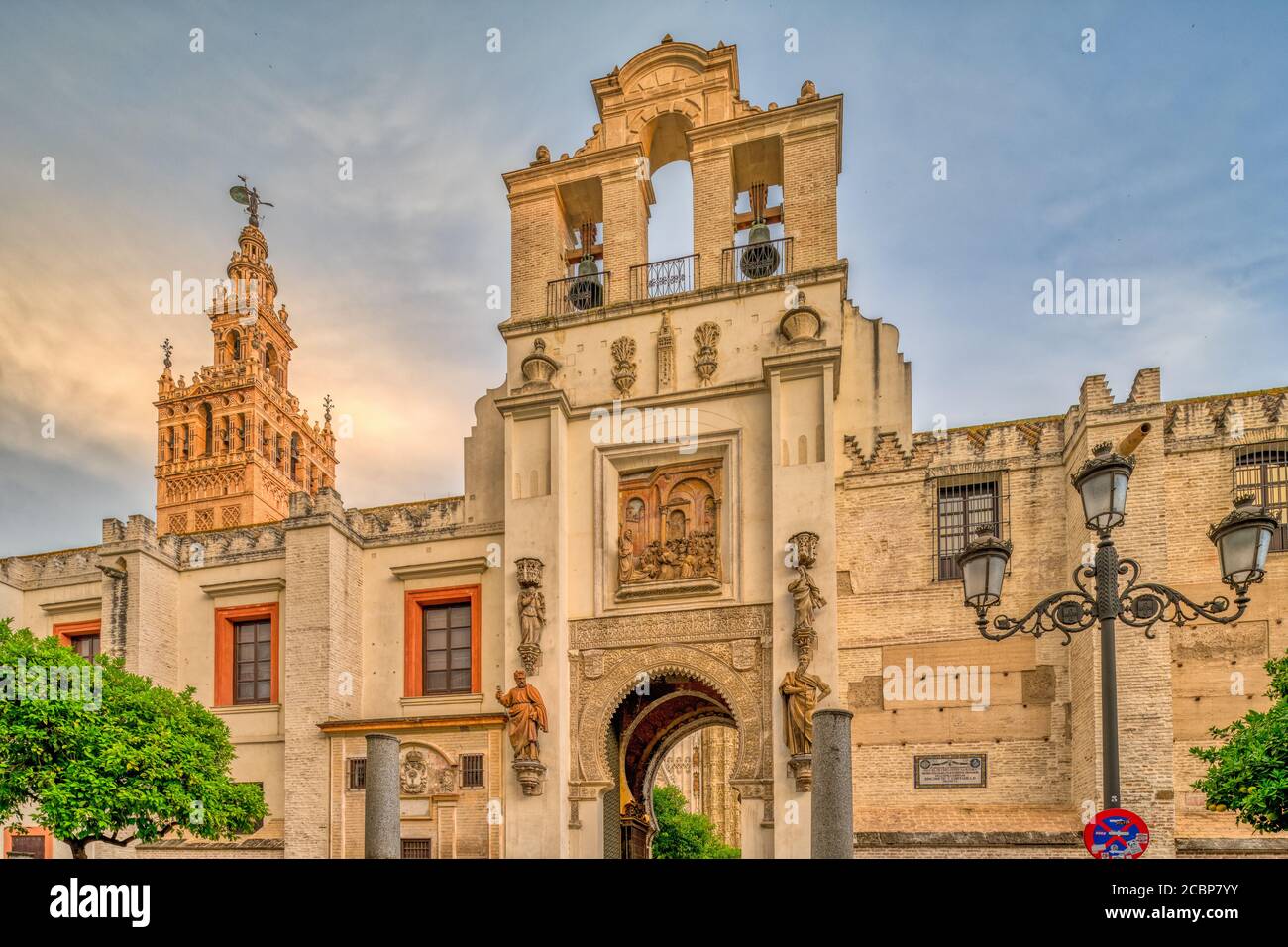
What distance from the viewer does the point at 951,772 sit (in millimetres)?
19328

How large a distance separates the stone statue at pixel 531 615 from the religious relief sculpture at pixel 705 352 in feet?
17.9

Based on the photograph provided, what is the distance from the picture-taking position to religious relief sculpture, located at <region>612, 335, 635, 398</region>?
71.7ft

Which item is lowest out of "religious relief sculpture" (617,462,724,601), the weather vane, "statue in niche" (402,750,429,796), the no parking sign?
"statue in niche" (402,750,429,796)

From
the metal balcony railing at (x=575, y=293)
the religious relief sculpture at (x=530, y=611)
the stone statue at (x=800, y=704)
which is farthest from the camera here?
the metal balcony railing at (x=575, y=293)

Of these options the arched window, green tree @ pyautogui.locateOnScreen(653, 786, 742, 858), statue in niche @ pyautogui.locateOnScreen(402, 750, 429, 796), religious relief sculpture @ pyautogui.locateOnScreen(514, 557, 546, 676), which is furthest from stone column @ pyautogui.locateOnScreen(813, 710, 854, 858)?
the arched window

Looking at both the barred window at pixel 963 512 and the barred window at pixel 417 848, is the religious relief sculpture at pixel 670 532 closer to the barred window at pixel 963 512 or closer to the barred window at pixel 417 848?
the barred window at pixel 963 512

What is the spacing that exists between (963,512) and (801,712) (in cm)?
541

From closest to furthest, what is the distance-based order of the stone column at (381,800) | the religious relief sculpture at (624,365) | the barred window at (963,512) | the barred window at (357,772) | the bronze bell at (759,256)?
the stone column at (381,800) → the barred window at (963,512) → the barred window at (357,772) → the religious relief sculpture at (624,365) → the bronze bell at (759,256)

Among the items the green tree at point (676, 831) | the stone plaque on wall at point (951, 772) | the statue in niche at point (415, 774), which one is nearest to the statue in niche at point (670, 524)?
the stone plaque on wall at point (951, 772)

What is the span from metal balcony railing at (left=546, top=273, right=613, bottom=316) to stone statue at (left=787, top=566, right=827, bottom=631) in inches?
315

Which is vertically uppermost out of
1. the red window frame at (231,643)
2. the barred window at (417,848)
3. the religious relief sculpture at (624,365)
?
the religious relief sculpture at (624,365)

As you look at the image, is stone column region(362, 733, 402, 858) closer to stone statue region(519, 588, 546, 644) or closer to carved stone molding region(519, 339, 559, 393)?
stone statue region(519, 588, 546, 644)

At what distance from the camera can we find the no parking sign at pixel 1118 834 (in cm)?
778
